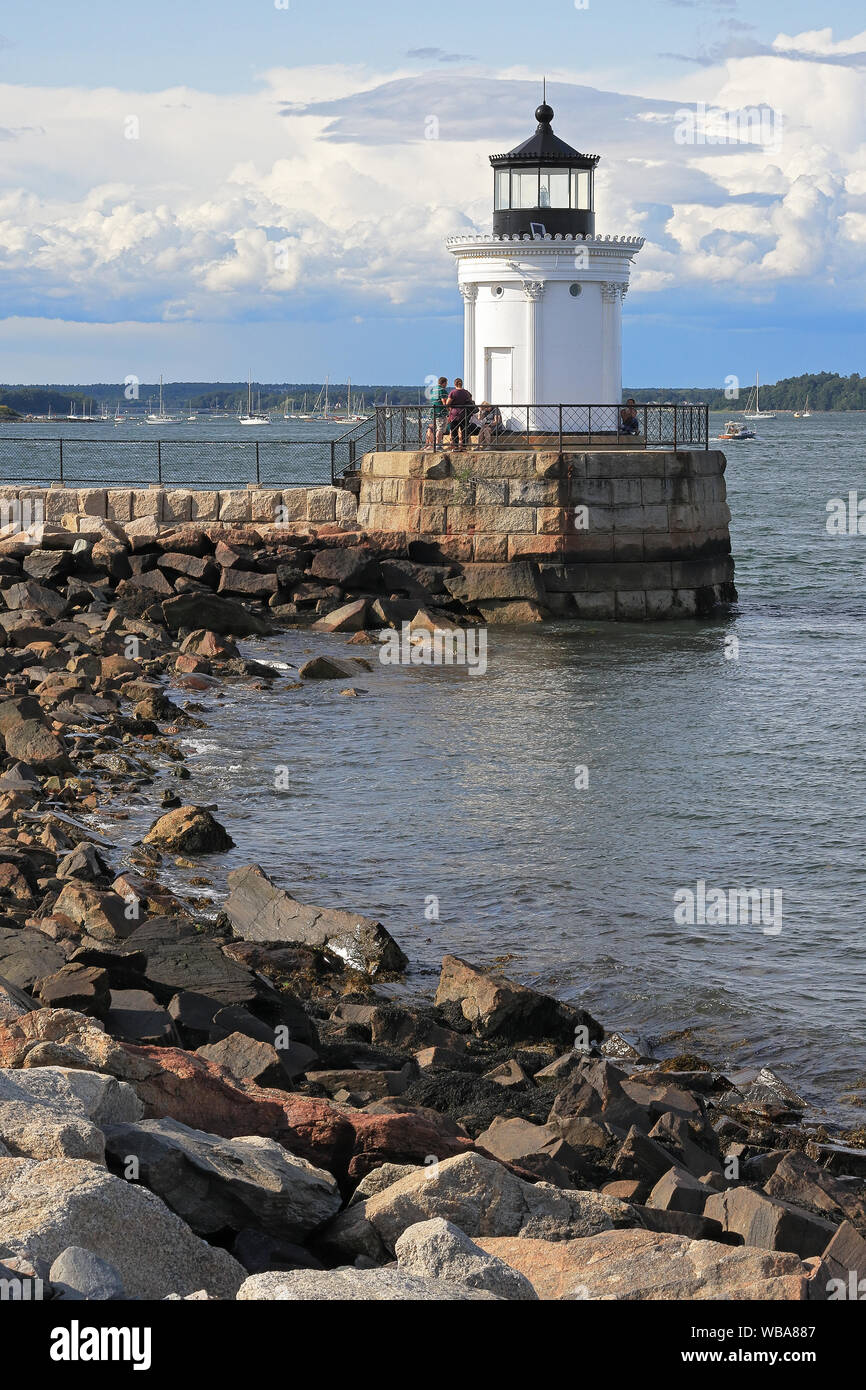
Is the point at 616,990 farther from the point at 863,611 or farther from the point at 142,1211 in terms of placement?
the point at 863,611

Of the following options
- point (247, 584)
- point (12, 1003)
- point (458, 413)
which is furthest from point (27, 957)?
point (458, 413)

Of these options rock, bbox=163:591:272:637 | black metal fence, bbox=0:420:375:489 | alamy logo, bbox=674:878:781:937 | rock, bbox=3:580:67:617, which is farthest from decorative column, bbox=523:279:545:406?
black metal fence, bbox=0:420:375:489

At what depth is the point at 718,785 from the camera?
48.6ft

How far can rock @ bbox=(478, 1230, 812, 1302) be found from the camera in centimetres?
435

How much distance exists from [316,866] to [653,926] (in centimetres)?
270

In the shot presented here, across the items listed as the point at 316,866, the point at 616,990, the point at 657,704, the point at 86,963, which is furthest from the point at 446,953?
Result: the point at 657,704

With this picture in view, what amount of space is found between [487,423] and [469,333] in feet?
9.64

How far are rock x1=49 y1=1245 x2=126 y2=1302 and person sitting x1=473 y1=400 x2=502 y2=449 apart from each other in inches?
883

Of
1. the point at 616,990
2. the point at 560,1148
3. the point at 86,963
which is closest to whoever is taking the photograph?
the point at 560,1148

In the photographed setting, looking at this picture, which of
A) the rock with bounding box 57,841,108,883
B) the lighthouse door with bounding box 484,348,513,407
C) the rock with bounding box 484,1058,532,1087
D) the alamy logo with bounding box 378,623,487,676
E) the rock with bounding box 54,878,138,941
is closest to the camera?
the rock with bounding box 484,1058,532,1087

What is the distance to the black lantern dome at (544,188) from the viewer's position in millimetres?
26953

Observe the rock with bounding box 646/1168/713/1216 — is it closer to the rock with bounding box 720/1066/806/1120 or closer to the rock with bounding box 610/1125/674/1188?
the rock with bounding box 610/1125/674/1188

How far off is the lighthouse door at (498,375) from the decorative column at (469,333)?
38 cm

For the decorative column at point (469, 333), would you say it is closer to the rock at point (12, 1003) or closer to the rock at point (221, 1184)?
the rock at point (12, 1003)
